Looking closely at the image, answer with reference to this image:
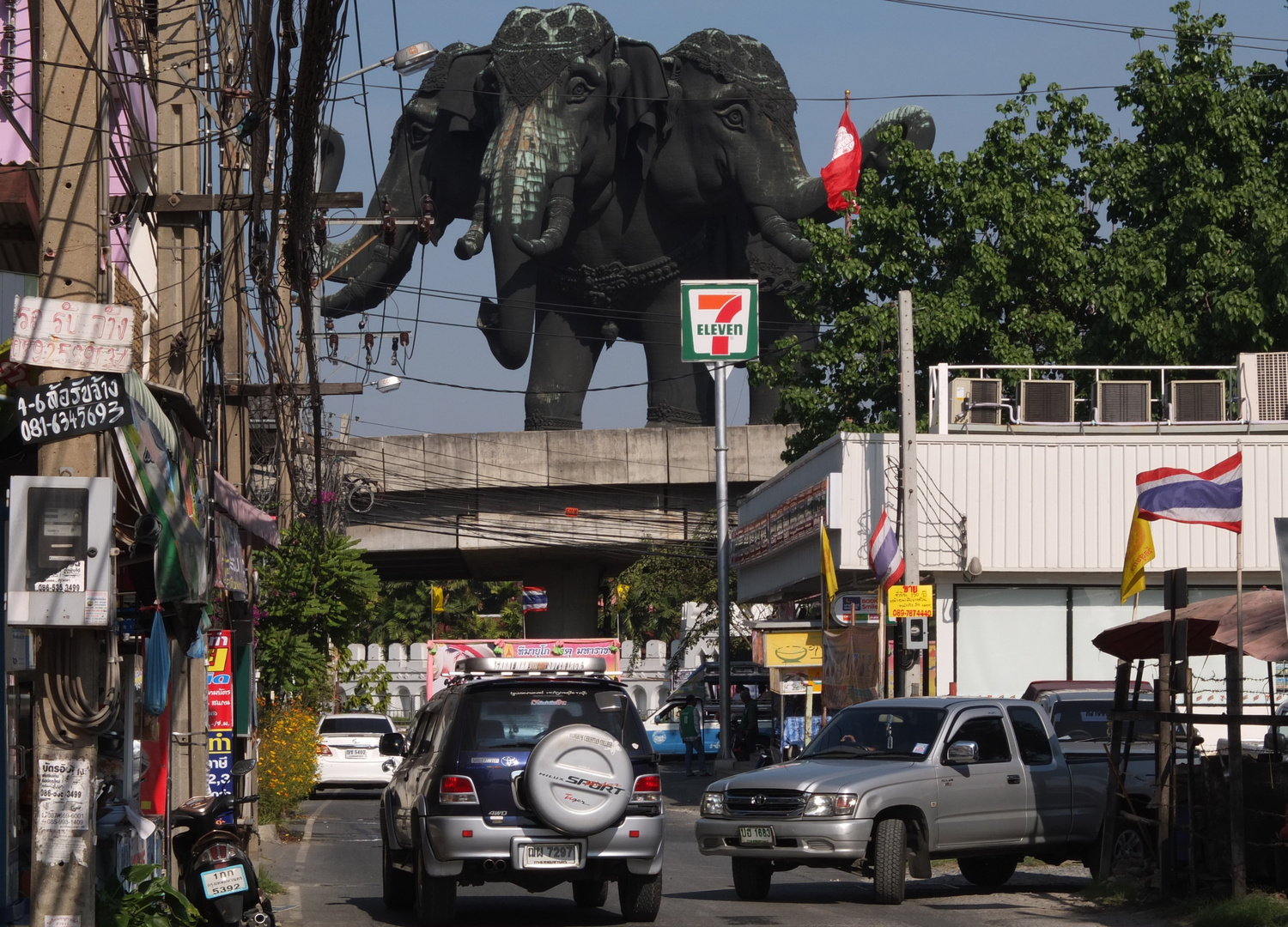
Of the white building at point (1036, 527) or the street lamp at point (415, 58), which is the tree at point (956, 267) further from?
the street lamp at point (415, 58)

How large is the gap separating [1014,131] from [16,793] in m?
28.3

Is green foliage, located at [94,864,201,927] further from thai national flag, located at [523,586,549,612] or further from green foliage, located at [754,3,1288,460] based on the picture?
thai national flag, located at [523,586,549,612]

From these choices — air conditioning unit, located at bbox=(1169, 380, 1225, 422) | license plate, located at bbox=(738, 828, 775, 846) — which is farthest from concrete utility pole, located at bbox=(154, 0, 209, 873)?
air conditioning unit, located at bbox=(1169, 380, 1225, 422)

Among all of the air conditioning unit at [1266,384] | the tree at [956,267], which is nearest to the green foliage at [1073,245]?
the tree at [956,267]

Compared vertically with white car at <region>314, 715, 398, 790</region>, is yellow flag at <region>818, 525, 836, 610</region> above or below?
above

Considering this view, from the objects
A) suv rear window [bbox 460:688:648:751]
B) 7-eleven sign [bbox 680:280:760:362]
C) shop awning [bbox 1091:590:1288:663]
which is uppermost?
7-eleven sign [bbox 680:280:760:362]

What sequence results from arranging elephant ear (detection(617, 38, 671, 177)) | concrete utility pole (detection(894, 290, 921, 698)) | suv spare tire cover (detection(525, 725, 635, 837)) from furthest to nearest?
elephant ear (detection(617, 38, 671, 177))
concrete utility pole (detection(894, 290, 921, 698))
suv spare tire cover (detection(525, 725, 635, 837))

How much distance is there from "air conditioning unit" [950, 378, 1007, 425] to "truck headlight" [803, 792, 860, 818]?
15.8 meters

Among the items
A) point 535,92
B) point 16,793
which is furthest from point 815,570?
point 535,92

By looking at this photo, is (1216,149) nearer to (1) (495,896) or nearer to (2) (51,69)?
(1) (495,896)

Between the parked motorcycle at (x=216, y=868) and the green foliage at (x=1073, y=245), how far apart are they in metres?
24.3

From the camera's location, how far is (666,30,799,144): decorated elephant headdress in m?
53.6

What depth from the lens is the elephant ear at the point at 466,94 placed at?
53188mm

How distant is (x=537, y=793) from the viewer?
11867mm
